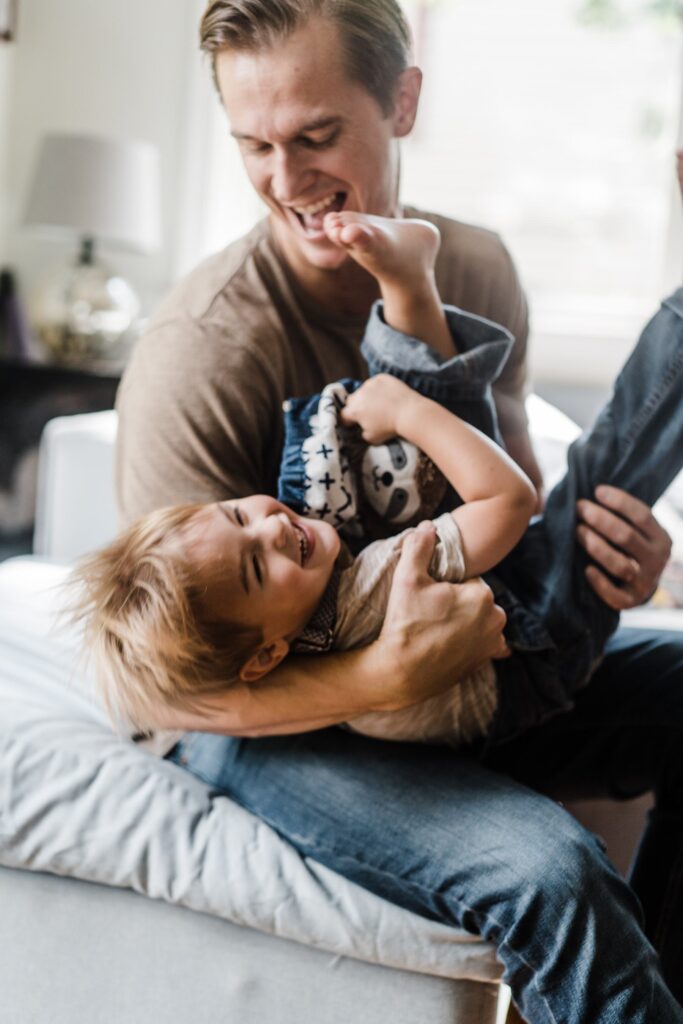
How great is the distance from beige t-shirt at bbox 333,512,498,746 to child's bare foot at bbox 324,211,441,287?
15 cm

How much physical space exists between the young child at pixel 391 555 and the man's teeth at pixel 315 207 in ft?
0.13

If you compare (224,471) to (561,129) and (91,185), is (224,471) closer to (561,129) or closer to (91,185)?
(91,185)

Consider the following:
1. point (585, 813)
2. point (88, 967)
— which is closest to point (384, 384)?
point (88, 967)

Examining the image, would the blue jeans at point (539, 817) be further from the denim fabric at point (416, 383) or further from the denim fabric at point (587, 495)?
the denim fabric at point (416, 383)

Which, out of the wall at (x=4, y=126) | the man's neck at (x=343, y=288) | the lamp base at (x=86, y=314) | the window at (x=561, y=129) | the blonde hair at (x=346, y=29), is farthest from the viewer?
the wall at (x=4, y=126)

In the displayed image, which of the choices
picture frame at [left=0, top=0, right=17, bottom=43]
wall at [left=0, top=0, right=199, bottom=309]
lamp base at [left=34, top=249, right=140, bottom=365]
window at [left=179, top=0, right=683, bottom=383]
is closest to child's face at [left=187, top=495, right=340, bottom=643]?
Result: window at [left=179, top=0, right=683, bottom=383]

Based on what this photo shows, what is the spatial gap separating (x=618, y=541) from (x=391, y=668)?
0.18 meters

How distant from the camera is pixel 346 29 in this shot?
2.11 ft

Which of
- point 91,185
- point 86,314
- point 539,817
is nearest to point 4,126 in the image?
point 91,185

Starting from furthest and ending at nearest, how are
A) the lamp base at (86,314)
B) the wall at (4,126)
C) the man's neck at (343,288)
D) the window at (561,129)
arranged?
the wall at (4,126) → the lamp base at (86,314) → the window at (561,129) → the man's neck at (343,288)

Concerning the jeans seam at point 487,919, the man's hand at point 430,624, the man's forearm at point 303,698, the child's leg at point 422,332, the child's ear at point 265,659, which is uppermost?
the child's leg at point 422,332

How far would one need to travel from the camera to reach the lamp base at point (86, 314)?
7.04ft

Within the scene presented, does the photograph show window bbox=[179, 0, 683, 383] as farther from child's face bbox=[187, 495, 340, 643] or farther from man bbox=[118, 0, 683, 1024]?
child's face bbox=[187, 495, 340, 643]

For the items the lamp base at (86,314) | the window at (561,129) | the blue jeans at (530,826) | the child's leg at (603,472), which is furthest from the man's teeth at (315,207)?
the lamp base at (86,314)
